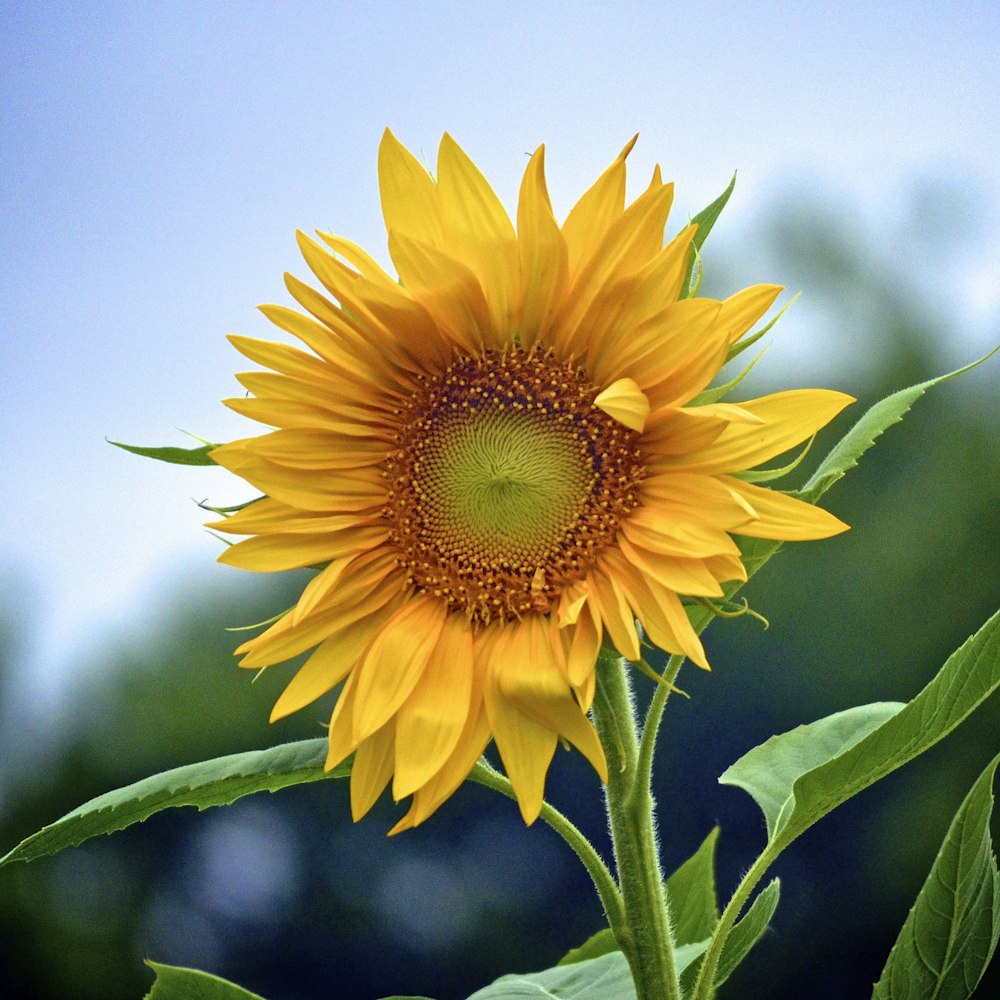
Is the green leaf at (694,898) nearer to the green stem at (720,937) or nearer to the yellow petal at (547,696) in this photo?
the green stem at (720,937)

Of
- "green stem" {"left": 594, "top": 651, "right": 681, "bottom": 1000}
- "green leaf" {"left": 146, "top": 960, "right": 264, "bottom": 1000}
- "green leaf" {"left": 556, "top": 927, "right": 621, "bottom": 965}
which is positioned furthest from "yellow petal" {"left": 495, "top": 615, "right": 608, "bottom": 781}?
"green leaf" {"left": 556, "top": 927, "right": 621, "bottom": 965}

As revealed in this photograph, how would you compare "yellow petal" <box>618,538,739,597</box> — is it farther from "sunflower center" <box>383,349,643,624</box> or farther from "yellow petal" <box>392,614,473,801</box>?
"yellow petal" <box>392,614,473,801</box>

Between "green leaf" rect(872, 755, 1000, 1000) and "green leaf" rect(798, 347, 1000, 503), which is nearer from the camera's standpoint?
"green leaf" rect(798, 347, 1000, 503)

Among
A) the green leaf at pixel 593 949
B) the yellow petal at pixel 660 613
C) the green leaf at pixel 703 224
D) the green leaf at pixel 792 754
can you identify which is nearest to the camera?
the yellow petal at pixel 660 613

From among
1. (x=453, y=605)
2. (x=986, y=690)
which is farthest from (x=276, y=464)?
(x=986, y=690)

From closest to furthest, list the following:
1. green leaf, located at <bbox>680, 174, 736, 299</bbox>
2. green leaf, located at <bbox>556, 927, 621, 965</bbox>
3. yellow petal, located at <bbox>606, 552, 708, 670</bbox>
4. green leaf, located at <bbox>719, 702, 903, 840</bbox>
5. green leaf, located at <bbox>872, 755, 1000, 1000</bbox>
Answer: yellow petal, located at <bbox>606, 552, 708, 670</bbox> → green leaf, located at <bbox>680, 174, 736, 299</bbox> → green leaf, located at <bbox>872, 755, 1000, 1000</bbox> → green leaf, located at <bbox>719, 702, 903, 840</bbox> → green leaf, located at <bbox>556, 927, 621, 965</bbox>

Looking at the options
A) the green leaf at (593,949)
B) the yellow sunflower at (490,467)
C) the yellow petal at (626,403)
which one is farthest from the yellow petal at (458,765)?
the green leaf at (593,949)
